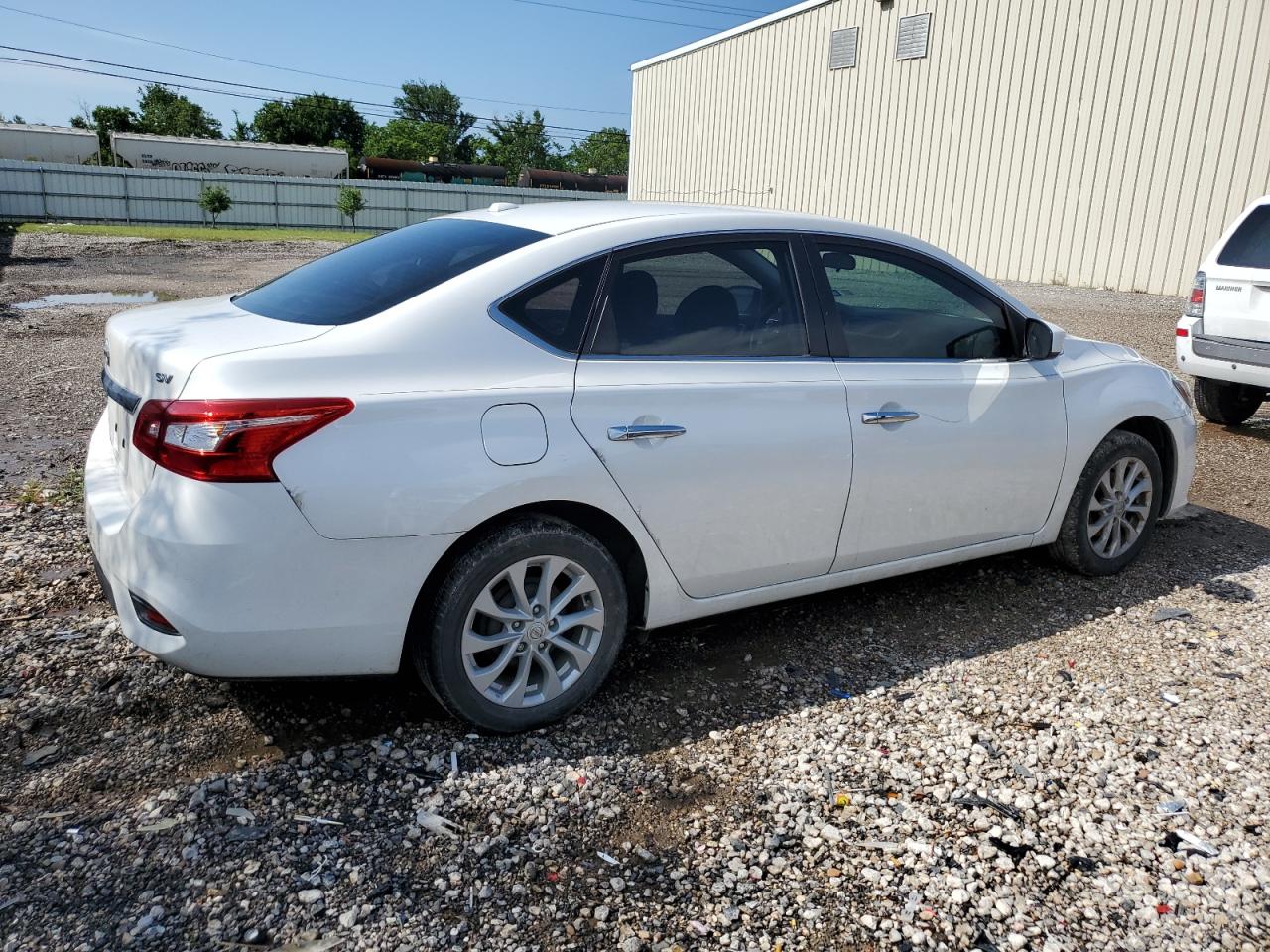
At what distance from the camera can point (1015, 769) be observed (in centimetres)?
325

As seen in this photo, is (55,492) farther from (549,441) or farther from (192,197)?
(192,197)

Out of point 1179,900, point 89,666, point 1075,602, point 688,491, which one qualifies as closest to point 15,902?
point 89,666

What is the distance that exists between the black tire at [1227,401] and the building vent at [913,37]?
16460mm

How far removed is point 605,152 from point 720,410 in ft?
336

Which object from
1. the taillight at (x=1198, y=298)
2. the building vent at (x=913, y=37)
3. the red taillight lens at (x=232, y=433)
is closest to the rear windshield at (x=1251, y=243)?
the taillight at (x=1198, y=298)

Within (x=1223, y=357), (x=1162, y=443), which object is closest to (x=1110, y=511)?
(x=1162, y=443)

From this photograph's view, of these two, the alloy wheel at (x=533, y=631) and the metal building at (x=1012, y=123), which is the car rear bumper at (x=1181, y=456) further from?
the metal building at (x=1012, y=123)

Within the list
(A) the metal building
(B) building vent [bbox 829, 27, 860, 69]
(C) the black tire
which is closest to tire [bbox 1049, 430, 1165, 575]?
(C) the black tire

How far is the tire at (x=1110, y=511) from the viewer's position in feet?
15.4

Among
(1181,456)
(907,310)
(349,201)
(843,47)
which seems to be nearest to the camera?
(907,310)

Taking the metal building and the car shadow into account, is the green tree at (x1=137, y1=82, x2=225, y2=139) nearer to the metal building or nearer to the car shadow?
the metal building

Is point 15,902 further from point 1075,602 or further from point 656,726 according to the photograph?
point 1075,602

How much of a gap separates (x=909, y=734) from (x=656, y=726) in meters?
0.86

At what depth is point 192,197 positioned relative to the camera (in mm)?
43062
